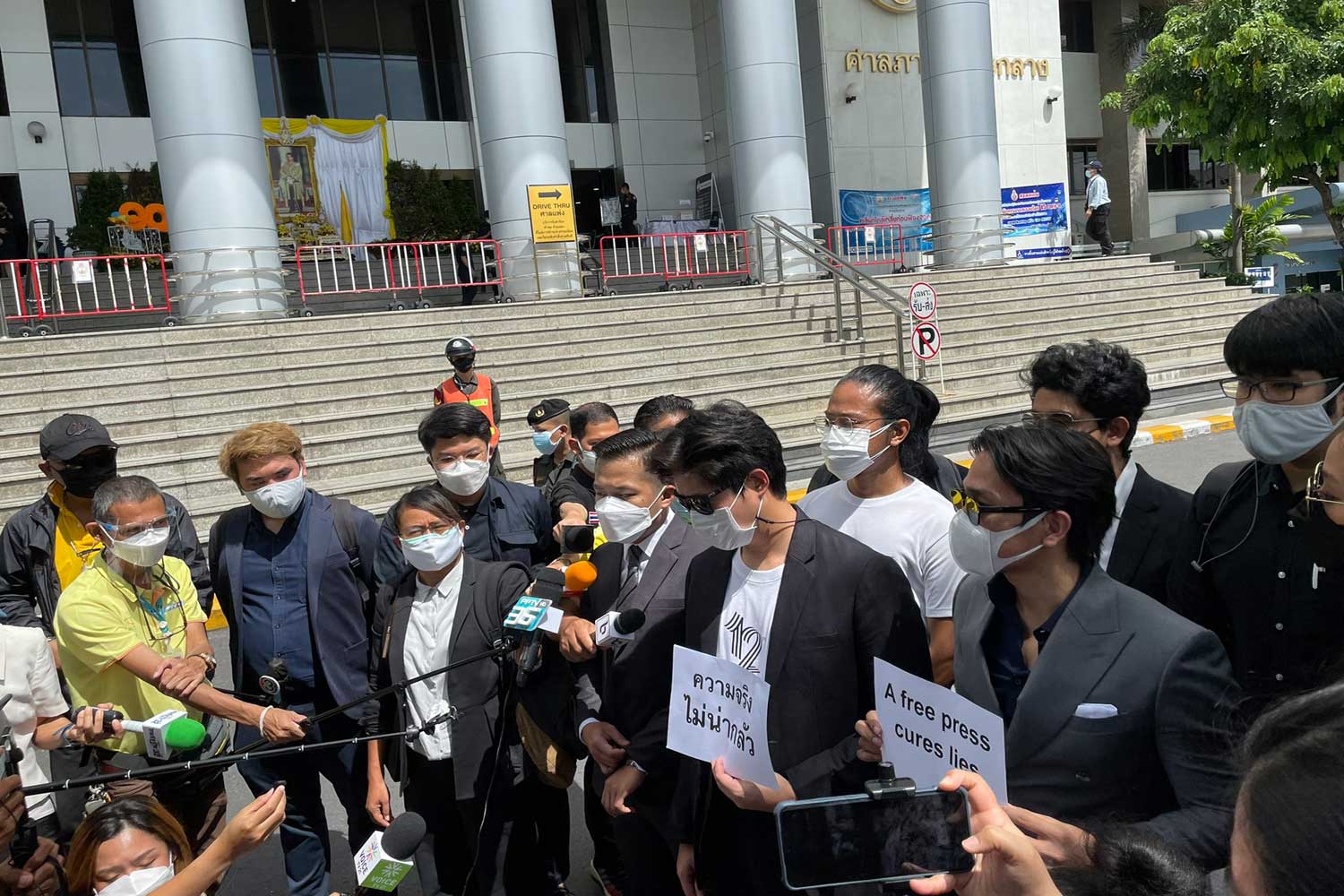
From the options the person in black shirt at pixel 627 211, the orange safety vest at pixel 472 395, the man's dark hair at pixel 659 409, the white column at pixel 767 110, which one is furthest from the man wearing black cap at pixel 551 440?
the person in black shirt at pixel 627 211

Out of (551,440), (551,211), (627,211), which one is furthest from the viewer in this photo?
(627,211)

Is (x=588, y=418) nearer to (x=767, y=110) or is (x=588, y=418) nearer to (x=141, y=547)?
(x=141, y=547)

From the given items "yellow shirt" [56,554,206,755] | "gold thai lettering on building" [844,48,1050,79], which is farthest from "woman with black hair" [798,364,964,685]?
"gold thai lettering on building" [844,48,1050,79]

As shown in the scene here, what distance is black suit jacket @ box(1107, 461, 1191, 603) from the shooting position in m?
2.94

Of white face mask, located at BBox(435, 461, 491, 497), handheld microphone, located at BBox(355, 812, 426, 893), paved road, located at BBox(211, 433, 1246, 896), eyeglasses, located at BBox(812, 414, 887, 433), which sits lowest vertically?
paved road, located at BBox(211, 433, 1246, 896)

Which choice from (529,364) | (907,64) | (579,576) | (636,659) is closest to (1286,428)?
(636,659)

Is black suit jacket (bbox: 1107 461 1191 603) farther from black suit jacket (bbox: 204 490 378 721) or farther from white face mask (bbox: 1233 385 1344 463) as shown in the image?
black suit jacket (bbox: 204 490 378 721)

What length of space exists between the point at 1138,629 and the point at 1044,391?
5.07 feet

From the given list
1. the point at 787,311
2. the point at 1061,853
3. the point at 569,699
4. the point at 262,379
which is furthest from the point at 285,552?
the point at 787,311

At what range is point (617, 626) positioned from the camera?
2.68 meters

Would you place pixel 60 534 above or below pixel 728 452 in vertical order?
below

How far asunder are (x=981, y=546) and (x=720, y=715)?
2.53 ft

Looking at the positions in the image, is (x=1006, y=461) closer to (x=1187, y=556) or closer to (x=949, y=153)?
(x=1187, y=556)

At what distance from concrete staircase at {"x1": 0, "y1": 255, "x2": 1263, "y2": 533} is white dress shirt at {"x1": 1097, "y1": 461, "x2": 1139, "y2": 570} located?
7872 mm
